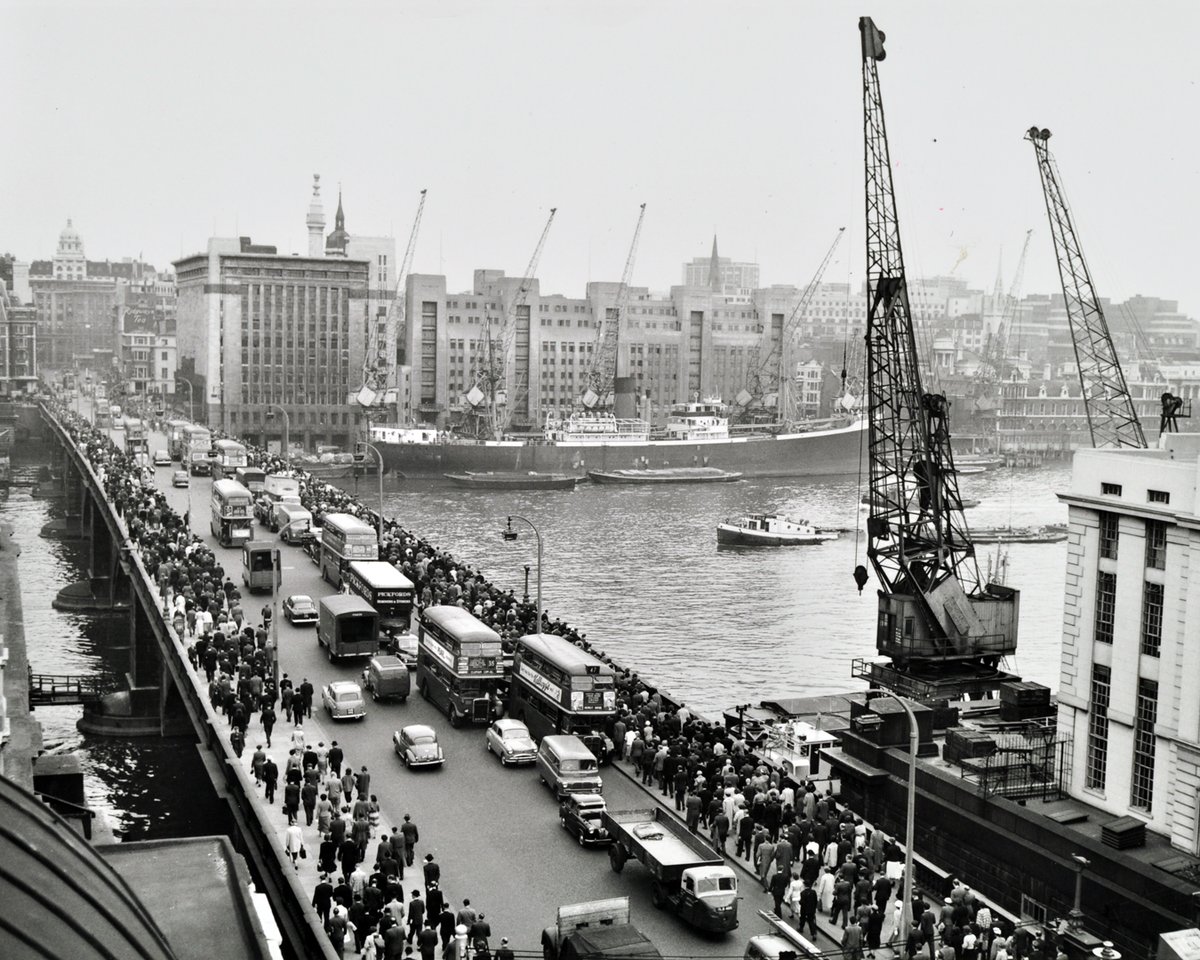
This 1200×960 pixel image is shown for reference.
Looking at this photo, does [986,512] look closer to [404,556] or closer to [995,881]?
[404,556]

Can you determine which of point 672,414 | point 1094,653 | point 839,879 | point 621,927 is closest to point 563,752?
point 839,879

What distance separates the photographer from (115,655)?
5491 cm

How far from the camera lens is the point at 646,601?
207ft

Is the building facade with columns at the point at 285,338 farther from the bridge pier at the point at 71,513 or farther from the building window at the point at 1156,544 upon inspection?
the building window at the point at 1156,544

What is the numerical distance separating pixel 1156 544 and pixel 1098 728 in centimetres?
388

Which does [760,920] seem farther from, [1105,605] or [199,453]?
[199,453]

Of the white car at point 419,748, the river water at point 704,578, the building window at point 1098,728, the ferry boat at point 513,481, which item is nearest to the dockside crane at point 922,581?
the river water at point 704,578

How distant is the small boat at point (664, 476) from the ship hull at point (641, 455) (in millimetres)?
1686

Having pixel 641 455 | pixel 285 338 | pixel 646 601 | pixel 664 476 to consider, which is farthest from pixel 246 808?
pixel 285 338

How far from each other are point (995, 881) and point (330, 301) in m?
145

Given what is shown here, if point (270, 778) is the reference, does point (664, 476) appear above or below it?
below

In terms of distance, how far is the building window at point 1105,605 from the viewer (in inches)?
1043

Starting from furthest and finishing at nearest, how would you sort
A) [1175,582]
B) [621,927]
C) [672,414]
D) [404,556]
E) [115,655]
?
[672,414] → [115,655] → [404,556] → [1175,582] → [621,927]

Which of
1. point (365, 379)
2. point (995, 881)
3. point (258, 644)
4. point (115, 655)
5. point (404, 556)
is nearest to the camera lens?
point (995, 881)
